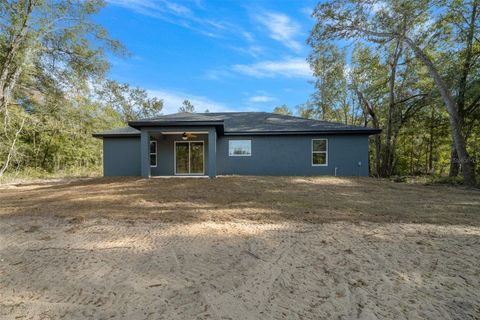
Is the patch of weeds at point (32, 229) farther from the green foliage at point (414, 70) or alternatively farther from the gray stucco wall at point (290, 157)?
the green foliage at point (414, 70)

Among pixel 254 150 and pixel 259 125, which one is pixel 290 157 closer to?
pixel 254 150

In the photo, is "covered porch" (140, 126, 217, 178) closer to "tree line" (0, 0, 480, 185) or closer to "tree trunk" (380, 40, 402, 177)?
"tree line" (0, 0, 480, 185)

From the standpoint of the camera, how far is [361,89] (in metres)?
19.5

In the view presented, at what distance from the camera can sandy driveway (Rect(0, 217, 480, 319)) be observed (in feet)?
7.23

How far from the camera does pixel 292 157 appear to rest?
12758 mm

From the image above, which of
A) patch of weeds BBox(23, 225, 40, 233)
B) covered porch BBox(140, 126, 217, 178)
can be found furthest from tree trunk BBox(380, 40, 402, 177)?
patch of weeds BBox(23, 225, 40, 233)

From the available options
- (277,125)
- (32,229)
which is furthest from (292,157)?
(32,229)

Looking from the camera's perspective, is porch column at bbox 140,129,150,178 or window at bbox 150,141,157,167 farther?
window at bbox 150,141,157,167

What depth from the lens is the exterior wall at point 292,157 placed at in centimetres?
1256

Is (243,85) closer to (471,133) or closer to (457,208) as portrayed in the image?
(471,133)

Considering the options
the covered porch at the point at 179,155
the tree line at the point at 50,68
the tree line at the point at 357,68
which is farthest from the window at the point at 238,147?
the tree line at the point at 50,68

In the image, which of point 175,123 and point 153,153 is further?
point 153,153

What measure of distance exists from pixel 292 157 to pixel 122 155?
9240mm

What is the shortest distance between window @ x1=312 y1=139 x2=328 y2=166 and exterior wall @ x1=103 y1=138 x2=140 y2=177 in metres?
9.49
